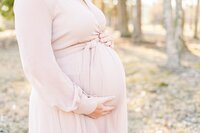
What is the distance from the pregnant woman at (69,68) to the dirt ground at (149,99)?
276cm

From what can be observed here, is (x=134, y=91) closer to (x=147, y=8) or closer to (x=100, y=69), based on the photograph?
(x=100, y=69)

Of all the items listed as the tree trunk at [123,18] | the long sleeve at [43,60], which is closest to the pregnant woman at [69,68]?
the long sleeve at [43,60]

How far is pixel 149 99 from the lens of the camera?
6.10 m

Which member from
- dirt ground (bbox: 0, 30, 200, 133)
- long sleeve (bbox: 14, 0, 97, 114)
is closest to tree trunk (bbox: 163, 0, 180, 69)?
dirt ground (bbox: 0, 30, 200, 133)

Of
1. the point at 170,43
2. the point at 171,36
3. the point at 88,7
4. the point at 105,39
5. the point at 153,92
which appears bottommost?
the point at 153,92

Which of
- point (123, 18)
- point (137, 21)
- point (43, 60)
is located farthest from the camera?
point (123, 18)

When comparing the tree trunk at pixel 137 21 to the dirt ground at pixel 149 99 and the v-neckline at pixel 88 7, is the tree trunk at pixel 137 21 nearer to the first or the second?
the dirt ground at pixel 149 99

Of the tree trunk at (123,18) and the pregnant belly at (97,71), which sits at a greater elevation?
the pregnant belly at (97,71)

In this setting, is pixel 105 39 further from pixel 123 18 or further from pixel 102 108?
pixel 123 18

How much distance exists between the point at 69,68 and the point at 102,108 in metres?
0.24

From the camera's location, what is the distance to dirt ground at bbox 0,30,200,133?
15.9 feet

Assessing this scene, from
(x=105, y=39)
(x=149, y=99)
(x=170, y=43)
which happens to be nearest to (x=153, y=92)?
(x=149, y=99)

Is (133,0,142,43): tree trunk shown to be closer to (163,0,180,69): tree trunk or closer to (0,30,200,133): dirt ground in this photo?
(0,30,200,133): dirt ground

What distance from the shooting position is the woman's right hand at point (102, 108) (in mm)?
1805
